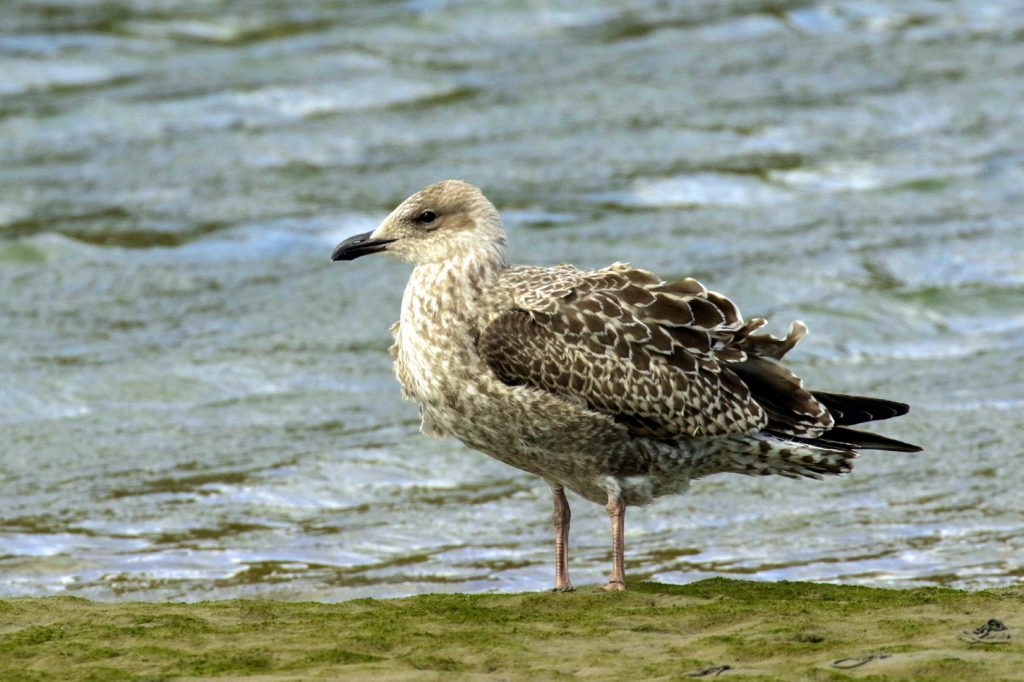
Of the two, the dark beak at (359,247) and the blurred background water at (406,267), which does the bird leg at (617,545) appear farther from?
the dark beak at (359,247)

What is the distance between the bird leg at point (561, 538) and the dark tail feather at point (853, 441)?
3.64ft

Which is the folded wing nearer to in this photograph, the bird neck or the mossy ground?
the bird neck

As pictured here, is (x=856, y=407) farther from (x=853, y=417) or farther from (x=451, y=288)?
(x=451, y=288)

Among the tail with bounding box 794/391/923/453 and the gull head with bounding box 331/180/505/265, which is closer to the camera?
the tail with bounding box 794/391/923/453

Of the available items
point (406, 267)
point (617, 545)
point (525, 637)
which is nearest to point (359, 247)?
point (617, 545)

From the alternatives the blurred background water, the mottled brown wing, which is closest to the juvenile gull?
the mottled brown wing

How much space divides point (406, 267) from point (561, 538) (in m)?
8.02

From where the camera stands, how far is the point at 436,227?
819 cm

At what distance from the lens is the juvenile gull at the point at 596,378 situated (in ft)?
A: 25.0

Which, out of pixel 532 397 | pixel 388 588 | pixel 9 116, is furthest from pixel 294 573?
pixel 9 116

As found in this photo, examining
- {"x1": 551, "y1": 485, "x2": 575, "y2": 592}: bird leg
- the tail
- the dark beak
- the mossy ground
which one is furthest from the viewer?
the dark beak

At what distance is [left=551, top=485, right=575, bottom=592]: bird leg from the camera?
7.88 m

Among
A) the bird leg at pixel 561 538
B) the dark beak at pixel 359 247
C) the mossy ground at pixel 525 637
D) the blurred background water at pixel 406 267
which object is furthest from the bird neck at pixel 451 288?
the blurred background water at pixel 406 267

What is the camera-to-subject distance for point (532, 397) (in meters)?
7.55
